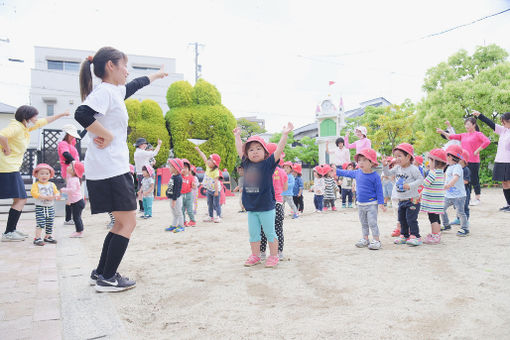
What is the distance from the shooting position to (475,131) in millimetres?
6984

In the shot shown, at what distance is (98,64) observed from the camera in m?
3.03

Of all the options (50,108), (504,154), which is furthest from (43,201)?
(50,108)

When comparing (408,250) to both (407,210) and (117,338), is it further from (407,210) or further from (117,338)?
(117,338)

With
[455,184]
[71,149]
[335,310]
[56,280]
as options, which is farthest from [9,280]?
[455,184]

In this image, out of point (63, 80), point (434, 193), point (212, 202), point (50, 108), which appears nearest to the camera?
point (434, 193)

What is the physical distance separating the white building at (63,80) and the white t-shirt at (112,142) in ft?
78.1

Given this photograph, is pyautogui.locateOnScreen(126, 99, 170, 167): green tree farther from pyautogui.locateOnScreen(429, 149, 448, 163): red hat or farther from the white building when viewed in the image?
pyautogui.locateOnScreen(429, 149, 448, 163): red hat

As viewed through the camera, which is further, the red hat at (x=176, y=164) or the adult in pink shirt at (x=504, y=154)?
the red hat at (x=176, y=164)

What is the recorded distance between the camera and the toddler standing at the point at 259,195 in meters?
3.79

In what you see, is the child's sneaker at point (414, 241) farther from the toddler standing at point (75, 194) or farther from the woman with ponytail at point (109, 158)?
the toddler standing at point (75, 194)

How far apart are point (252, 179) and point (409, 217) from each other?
2509 millimetres

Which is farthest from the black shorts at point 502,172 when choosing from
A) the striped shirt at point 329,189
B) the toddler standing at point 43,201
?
the toddler standing at point 43,201

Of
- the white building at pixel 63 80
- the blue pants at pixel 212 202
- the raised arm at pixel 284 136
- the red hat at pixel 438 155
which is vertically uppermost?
the white building at pixel 63 80

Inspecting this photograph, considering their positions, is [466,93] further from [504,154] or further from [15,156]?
[15,156]
